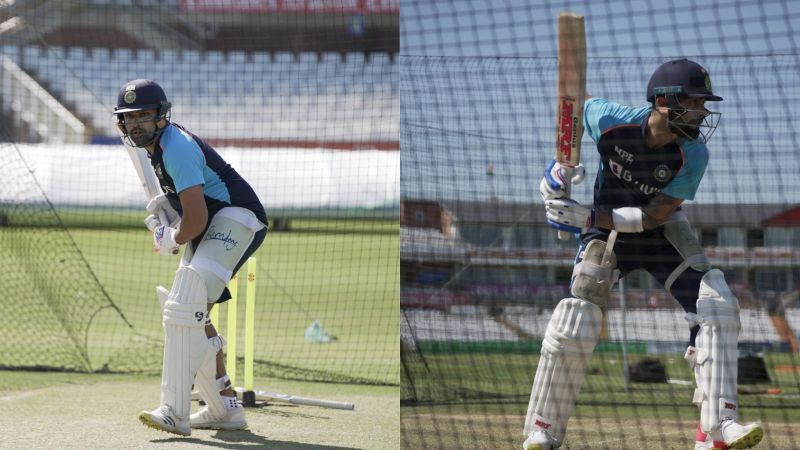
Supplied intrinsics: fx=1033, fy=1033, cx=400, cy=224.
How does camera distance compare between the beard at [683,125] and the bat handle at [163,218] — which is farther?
the bat handle at [163,218]

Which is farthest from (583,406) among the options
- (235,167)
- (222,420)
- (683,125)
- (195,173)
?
(235,167)

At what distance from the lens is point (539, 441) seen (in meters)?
4.56

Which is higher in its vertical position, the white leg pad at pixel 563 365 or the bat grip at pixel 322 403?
the white leg pad at pixel 563 365

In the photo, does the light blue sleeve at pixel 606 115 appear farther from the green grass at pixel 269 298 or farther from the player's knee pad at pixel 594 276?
the green grass at pixel 269 298

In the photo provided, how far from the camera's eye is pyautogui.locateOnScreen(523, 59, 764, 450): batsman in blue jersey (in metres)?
4.61

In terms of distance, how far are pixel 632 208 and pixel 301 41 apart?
81.8 feet

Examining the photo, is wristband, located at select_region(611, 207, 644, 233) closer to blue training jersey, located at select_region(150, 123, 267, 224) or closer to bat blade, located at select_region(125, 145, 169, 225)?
blue training jersey, located at select_region(150, 123, 267, 224)

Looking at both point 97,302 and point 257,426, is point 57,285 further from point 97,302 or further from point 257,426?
point 257,426

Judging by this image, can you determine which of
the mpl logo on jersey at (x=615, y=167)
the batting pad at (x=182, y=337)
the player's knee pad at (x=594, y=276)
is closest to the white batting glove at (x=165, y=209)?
the batting pad at (x=182, y=337)

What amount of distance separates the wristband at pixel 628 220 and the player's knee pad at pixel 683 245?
310mm

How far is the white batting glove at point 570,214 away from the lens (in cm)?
461

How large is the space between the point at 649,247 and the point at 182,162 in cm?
238

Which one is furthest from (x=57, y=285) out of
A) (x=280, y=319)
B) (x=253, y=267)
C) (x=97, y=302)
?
(x=253, y=267)

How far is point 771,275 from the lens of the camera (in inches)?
400
